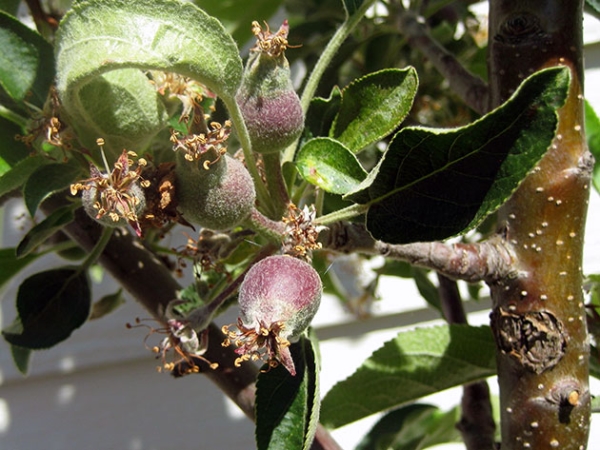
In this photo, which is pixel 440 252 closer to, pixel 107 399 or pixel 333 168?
pixel 333 168

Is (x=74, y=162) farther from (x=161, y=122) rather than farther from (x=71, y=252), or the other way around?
(x=71, y=252)

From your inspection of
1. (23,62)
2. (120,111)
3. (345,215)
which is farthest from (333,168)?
(23,62)

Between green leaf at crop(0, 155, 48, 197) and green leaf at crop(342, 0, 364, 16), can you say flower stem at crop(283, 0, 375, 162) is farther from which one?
green leaf at crop(0, 155, 48, 197)

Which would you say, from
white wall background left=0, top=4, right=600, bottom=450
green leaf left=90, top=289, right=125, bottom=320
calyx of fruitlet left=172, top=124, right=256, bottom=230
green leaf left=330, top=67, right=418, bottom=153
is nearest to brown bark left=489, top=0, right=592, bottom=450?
green leaf left=330, top=67, right=418, bottom=153

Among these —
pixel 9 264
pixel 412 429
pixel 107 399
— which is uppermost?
pixel 9 264

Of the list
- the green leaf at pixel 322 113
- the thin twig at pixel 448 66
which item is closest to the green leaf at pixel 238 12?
the thin twig at pixel 448 66

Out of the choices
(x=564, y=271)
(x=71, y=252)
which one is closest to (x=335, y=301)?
(x=71, y=252)

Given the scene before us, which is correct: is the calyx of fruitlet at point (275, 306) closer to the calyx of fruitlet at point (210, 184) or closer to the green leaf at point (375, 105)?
the calyx of fruitlet at point (210, 184)
